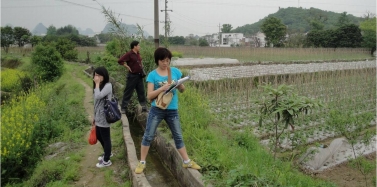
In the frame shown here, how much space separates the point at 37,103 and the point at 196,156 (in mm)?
4809

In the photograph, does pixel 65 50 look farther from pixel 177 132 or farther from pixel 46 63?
pixel 177 132

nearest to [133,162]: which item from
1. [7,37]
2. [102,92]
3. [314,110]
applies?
[102,92]

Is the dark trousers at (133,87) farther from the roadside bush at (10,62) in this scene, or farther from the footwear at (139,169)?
the roadside bush at (10,62)

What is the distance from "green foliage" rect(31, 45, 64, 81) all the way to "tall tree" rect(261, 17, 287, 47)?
2861cm

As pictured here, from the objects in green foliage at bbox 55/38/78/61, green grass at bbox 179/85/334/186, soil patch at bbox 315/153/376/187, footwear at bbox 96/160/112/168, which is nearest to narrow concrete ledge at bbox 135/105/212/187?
green grass at bbox 179/85/334/186

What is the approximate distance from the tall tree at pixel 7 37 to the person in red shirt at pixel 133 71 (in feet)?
108

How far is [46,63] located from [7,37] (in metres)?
25.4

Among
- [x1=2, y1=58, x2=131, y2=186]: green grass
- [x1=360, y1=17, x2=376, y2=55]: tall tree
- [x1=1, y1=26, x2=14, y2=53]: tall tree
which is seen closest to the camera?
[x1=2, y1=58, x2=131, y2=186]: green grass

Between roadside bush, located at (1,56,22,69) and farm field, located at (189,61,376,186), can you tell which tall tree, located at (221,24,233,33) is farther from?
farm field, located at (189,61,376,186)

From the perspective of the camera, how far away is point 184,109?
17.8 ft

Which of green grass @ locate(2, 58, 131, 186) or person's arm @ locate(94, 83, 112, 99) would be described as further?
green grass @ locate(2, 58, 131, 186)

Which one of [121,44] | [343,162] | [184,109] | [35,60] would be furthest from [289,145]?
[35,60]

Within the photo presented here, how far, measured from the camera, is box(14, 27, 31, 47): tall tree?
35.3 metres

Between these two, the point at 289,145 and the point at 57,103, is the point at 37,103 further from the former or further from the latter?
the point at 289,145
